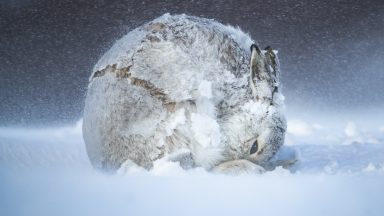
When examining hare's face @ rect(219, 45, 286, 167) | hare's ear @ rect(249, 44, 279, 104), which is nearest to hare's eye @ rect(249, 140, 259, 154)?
hare's face @ rect(219, 45, 286, 167)

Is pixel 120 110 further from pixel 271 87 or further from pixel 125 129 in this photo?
pixel 271 87

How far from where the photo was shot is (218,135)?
1.09m

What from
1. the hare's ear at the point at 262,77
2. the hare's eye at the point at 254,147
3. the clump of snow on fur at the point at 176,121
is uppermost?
the hare's ear at the point at 262,77

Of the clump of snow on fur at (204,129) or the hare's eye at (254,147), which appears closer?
the clump of snow on fur at (204,129)

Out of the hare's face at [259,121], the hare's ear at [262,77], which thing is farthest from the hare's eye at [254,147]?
the hare's ear at [262,77]

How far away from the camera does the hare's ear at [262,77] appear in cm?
119

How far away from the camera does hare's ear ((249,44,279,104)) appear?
3.90 feet

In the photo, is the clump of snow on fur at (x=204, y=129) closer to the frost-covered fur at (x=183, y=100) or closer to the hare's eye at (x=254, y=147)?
the frost-covered fur at (x=183, y=100)

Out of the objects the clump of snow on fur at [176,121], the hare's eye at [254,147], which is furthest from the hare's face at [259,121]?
the clump of snow on fur at [176,121]

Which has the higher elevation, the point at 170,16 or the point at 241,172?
the point at 170,16

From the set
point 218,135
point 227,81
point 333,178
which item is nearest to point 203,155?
point 218,135

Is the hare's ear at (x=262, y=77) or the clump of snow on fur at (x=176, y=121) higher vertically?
the hare's ear at (x=262, y=77)

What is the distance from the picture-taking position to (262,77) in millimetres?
1206

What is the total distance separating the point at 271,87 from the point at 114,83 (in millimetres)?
412
